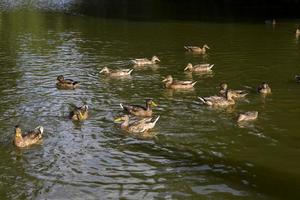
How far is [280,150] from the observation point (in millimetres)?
16781

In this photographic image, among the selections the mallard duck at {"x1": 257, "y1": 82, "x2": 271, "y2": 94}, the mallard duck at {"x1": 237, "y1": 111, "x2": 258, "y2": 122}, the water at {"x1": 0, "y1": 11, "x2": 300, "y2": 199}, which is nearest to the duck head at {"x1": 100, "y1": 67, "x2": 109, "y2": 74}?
the water at {"x1": 0, "y1": 11, "x2": 300, "y2": 199}

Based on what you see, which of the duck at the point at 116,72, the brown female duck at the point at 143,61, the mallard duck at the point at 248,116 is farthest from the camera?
the brown female duck at the point at 143,61

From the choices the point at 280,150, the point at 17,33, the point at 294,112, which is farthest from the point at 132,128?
the point at 17,33

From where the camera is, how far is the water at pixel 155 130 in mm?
14414

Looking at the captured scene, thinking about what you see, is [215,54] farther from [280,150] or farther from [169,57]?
[280,150]

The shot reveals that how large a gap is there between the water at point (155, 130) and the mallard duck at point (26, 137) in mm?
239

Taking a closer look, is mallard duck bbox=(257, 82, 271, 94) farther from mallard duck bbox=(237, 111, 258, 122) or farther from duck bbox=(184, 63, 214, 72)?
duck bbox=(184, 63, 214, 72)

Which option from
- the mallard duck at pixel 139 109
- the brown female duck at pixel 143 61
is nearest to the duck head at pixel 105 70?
the brown female duck at pixel 143 61

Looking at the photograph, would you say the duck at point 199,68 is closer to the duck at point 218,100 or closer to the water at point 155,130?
the water at point 155,130

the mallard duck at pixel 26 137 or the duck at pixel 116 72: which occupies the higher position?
the duck at pixel 116 72

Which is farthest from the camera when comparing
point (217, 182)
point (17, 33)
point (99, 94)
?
point (17, 33)

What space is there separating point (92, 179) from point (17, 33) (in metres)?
32.9

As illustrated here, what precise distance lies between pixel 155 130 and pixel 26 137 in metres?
4.14

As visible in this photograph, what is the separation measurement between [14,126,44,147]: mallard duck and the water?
9.4 inches
